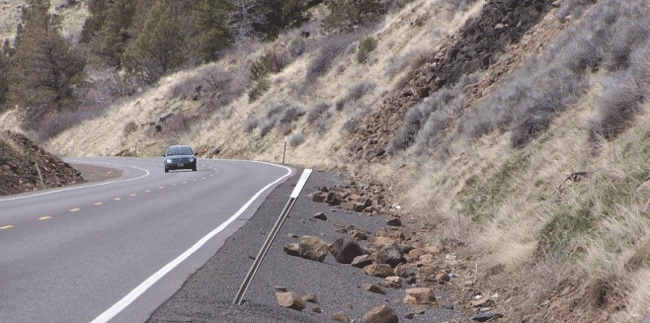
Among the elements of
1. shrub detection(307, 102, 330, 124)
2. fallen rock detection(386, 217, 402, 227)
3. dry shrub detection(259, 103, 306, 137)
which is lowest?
dry shrub detection(259, 103, 306, 137)

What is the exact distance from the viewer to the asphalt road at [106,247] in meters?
6.76

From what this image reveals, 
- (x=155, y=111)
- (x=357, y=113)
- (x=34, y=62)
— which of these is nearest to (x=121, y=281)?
(x=357, y=113)

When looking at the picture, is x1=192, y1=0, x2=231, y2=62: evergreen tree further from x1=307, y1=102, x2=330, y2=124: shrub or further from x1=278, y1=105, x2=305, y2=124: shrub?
x1=307, y1=102, x2=330, y2=124: shrub

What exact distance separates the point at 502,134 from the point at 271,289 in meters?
9.02

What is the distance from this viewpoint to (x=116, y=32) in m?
83.2

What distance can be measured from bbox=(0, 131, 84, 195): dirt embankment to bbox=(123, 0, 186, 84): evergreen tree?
37337 millimetres

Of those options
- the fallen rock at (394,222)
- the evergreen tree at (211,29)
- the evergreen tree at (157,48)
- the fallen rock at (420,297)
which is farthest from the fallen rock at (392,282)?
the evergreen tree at (157,48)

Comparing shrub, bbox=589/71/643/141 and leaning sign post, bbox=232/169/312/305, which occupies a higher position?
shrub, bbox=589/71/643/141

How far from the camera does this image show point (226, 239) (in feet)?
36.0

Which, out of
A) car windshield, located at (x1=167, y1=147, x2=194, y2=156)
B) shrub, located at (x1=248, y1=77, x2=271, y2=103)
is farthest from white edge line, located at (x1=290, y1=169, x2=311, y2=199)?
shrub, located at (x1=248, y1=77, x2=271, y2=103)

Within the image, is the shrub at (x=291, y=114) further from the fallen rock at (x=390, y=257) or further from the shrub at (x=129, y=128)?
the fallen rock at (x=390, y=257)

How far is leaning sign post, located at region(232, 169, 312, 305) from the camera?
22.2ft

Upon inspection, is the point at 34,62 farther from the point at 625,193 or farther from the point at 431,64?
the point at 625,193

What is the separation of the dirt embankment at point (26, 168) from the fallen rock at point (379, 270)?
16.8 meters
